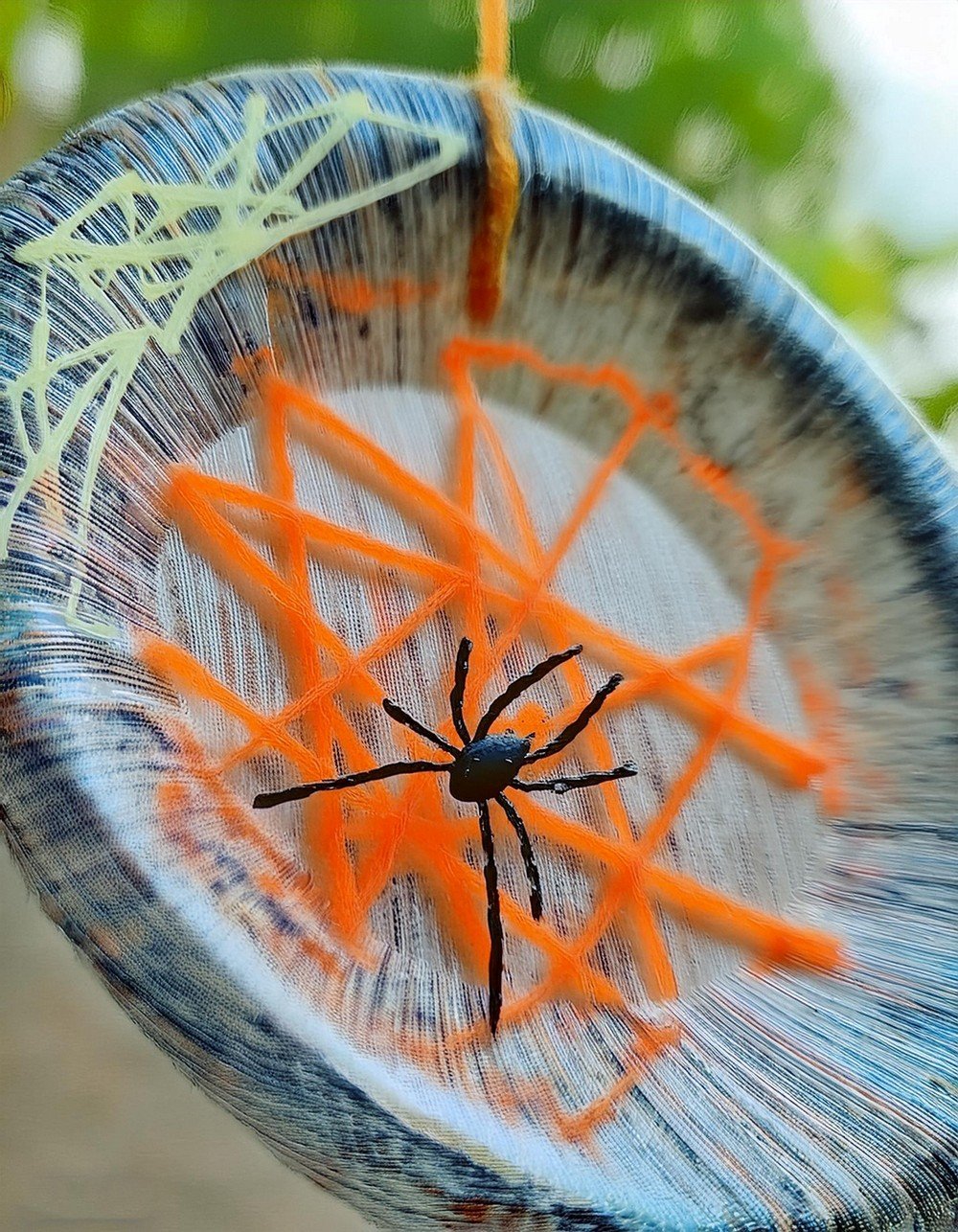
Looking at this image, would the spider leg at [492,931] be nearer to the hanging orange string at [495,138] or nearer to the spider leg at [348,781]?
the spider leg at [348,781]

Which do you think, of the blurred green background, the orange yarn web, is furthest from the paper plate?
the blurred green background

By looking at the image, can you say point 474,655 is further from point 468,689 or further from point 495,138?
point 495,138

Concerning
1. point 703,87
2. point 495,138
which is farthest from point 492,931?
point 703,87

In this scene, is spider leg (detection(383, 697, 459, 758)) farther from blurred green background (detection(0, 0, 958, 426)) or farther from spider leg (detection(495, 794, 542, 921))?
blurred green background (detection(0, 0, 958, 426))

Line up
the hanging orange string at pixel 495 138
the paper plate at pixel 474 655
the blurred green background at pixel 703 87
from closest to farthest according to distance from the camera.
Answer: the paper plate at pixel 474 655 → the hanging orange string at pixel 495 138 → the blurred green background at pixel 703 87

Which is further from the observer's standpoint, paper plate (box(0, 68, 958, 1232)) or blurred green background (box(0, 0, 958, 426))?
blurred green background (box(0, 0, 958, 426))

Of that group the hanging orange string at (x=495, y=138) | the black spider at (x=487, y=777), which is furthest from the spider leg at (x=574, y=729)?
the hanging orange string at (x=495, y=138)
